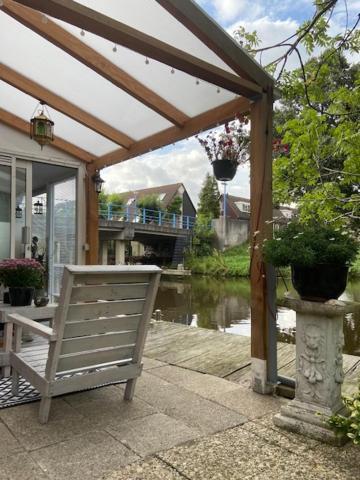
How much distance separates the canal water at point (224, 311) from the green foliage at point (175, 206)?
16.1 meters

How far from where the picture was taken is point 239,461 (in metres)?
1.77

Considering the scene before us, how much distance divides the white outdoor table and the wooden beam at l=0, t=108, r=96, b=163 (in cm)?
246

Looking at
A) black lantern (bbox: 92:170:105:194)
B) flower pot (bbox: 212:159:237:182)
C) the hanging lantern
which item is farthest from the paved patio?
black lantern (bbox: 92:170:105:194)

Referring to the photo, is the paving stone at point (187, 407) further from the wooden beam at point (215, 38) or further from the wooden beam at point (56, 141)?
the wooden beam at point (56, 141)

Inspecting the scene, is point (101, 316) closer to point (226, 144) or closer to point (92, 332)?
point (92, 332)

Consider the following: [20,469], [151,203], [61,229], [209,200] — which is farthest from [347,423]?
[151,203]

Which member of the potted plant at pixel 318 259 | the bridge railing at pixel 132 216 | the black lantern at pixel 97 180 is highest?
the bridge railing at pixel 132 216

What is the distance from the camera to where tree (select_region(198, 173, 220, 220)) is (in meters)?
27.5

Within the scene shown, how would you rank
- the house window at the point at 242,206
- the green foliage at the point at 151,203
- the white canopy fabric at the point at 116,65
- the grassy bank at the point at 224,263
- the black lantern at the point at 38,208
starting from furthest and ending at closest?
1. the house window at the point at 242,206
2. the green foliage at the point at 151,203
3. the grassy bank at the point at 224,263
4. the black lantern at the point at 38,208
5. the white canopy fabric at the point at 116,65

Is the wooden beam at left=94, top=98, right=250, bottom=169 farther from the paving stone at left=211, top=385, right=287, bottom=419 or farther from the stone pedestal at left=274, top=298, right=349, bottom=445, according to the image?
the paving stone at left=211, top=385, right=287, bottom=419

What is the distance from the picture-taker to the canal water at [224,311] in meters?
7.03

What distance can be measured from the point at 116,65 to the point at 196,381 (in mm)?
2649

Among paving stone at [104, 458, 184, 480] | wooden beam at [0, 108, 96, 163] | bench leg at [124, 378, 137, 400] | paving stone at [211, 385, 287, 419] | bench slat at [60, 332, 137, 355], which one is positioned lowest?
paving stone at [211, 385, 287, 419]

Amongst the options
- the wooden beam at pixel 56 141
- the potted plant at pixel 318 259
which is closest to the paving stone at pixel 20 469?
the potted plant at pixel 318 259
